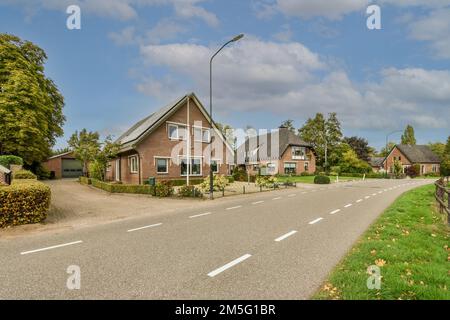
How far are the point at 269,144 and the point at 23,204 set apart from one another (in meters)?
46.3

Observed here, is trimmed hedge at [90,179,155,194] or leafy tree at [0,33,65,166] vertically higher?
leafy tree at [0,33,65,166]

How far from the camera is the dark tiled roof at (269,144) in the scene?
4937 centimetres

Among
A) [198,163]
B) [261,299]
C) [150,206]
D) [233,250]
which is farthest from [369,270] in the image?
[198,163]

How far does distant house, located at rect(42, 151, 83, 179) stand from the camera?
1853 inches

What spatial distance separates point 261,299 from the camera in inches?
152

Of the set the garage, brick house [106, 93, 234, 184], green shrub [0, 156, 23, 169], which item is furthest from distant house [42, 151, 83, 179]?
green shrub [0, 156, 23, 169]

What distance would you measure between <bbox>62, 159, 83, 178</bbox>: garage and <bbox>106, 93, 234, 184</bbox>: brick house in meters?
24.3

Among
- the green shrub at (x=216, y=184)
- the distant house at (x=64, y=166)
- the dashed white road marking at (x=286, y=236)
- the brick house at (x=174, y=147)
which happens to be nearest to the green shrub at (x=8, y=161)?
the brick house at (x=174, y=147)

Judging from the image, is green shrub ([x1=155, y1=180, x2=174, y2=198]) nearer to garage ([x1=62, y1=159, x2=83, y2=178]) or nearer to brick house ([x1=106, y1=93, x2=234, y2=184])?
brick house ([x1=106, y1=93, x2=234, y2=184])

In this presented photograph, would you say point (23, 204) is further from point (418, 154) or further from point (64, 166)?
point (418, 154)

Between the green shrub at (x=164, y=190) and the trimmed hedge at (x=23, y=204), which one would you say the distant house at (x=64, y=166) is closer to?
the green shrub at (x=164, y=190)

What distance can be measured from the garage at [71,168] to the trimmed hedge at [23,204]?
45369mm
